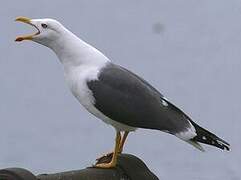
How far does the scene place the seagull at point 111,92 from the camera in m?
0.81

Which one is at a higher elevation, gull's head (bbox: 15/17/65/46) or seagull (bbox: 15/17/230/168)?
gull's head (bbox: 15/17/65/46)

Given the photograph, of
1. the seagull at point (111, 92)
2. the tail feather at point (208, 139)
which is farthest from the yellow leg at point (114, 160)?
the tail feather at point (208, 139)

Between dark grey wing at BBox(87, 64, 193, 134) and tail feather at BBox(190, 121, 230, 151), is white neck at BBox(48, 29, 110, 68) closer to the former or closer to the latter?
dark grey wing at BBox(87, 64, 193, 134)

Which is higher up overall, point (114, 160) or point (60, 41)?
point (60, 41)

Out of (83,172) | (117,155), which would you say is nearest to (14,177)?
(83,172)

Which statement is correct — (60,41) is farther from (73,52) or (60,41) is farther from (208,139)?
(208,139)

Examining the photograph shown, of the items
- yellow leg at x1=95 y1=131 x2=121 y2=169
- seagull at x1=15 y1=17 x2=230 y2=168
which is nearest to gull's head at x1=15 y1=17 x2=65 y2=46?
seagull at x1=15 y1=17 x2=230 y2=168

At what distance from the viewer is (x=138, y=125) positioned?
82 cm

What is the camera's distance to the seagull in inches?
31.8

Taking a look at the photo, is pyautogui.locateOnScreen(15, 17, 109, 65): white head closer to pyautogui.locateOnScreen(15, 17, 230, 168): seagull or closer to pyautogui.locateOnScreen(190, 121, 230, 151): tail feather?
pyautogui.locateOnScreen(15, 17, 230, 168): seagull

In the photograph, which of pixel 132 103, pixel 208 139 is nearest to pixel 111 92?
pixel 132 103

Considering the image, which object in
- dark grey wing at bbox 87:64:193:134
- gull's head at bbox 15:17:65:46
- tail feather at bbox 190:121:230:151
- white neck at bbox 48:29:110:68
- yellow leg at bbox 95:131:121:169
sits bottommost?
yellow leg at bbox 95:131:121:169

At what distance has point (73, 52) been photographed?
818 mm

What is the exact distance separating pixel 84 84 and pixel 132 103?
0.24 feet
